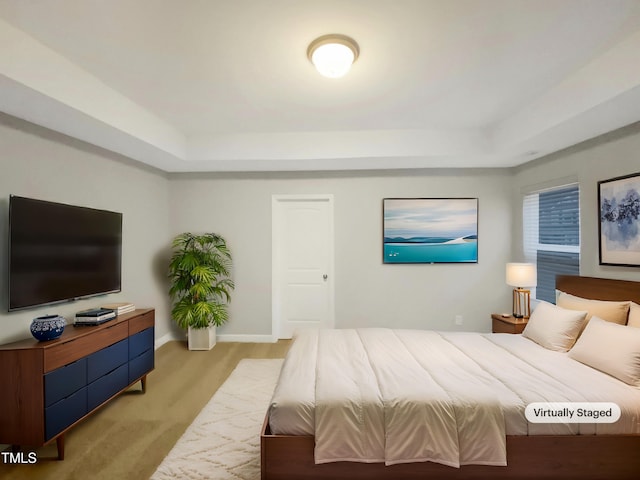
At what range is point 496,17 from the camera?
1744mm

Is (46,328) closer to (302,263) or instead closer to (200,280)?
(200,280)

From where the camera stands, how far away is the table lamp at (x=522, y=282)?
333 centimetres

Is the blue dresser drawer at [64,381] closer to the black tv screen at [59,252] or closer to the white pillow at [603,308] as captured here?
the black tv screen at [59,252]

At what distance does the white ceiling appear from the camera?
5.65ft

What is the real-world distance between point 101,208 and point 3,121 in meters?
1.05

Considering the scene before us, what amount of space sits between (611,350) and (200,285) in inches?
152

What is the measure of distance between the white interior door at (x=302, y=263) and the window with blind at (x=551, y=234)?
255 centimetres

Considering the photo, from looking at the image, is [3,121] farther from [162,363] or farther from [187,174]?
[162,363]

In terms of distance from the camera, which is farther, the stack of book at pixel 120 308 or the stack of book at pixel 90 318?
the stack of book at pixel 120 308

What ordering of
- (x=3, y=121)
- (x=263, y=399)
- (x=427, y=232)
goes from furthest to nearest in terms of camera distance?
(x=427, y=232) < (x=263, y=399) < (x=3, y=121)

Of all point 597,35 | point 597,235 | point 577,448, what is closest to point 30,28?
point 597,35

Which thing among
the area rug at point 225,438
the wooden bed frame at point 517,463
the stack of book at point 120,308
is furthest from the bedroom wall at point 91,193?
the wooden bed frame at point 517,463

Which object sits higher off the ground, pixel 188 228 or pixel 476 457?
pixel 188 228

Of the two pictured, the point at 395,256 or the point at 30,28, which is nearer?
the point at 30,28
